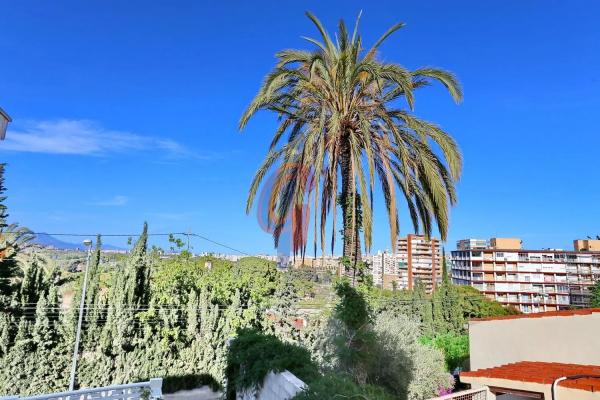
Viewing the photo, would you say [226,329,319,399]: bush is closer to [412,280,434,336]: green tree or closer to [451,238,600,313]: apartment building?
[412,280,434,336]: green tree

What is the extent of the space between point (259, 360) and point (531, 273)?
8180cm

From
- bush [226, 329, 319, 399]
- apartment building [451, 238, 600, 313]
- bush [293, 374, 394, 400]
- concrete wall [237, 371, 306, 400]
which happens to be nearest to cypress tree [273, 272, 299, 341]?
bush [226, 329, 319, 399]

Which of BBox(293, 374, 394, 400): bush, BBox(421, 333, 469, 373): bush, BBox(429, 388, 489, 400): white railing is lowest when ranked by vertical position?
BBox(421, 333, 469, 373): bush

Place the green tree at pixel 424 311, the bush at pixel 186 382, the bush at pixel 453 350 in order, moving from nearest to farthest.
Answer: the bush at pixel 186 382
the bush at pixel 453 350
the green tree at pixel 424 311

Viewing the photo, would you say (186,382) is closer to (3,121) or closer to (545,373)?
(3,121)

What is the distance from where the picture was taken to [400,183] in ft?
29.3

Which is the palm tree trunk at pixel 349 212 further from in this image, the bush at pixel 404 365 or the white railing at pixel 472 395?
the white railing at pixel 472 395

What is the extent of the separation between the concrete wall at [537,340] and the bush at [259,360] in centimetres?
475

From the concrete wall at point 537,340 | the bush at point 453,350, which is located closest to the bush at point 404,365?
the concrete wall at point 537,340

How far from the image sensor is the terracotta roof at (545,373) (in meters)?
5.03

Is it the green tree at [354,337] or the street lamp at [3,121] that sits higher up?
the street lamp at [3,121]

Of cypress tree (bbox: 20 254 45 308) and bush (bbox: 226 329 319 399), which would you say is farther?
cypress tree (bbox: 20 254 45 308)

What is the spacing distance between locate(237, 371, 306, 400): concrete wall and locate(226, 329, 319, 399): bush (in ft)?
0.32

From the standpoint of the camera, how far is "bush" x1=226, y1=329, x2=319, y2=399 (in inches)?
213
